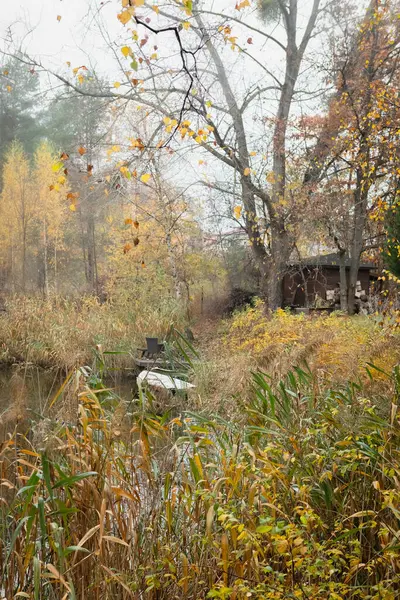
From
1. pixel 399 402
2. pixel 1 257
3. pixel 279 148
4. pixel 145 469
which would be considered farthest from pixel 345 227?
pixel 1 257

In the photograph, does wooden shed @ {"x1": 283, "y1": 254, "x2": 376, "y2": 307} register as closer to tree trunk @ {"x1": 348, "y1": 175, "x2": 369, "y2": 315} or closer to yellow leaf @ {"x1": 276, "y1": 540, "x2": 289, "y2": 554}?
tree trunk @ {"x1": 348, "y1": 175, "x2": 369, "y2": 315}

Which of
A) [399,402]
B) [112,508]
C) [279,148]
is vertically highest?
[279,148]

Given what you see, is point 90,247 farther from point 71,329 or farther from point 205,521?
point 205,521

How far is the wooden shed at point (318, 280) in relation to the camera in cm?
1347

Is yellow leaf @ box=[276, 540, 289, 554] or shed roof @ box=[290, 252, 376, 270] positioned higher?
shed roof @ box=[290, 252, 376, 270]

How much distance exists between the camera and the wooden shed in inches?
530

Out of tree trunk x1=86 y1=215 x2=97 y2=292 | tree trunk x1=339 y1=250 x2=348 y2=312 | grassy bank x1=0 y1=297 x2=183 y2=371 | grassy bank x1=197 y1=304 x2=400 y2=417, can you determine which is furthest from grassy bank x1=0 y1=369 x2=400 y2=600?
tree trunk x1=86 y1=215 x2=97 y2=292

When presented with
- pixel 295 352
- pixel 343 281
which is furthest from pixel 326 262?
pixel 295 352

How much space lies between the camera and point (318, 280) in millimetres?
13516

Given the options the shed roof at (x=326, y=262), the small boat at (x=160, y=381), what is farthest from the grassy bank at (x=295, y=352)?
the shed roof at (x=326, y=262)

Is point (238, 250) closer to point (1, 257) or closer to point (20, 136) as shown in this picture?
point (1, 257)

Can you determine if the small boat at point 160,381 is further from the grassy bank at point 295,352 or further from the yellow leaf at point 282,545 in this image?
the yellow leaf at point 282,545

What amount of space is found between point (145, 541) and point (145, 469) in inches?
9.9

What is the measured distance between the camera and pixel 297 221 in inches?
420
